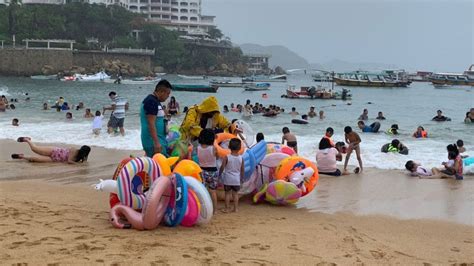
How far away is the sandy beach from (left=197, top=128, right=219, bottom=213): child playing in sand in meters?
0.46

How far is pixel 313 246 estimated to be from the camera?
5605mm

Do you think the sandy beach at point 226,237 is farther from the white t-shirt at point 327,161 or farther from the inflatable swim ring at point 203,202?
the white t-shirt at point 327,161

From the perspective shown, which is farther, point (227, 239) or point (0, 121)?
point (0, 121)

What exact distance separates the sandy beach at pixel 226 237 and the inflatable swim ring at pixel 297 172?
0.40 metres

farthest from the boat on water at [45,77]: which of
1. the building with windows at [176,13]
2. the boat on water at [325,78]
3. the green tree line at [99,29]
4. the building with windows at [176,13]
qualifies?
the building with windows at [176,13]

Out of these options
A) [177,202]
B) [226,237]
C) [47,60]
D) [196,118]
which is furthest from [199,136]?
[47,60]

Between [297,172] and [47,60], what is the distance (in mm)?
81644

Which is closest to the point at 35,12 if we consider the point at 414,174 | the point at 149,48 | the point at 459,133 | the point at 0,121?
the point at 149,48

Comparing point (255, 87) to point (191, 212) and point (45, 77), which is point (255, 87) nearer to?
point (45, 77)

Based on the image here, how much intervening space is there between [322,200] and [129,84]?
61.3 metres

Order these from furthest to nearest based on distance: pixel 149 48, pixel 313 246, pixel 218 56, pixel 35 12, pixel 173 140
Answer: pixel 218 56
pixel 149 48
pixel 35 12
pixel 173 140
pixel 313 246

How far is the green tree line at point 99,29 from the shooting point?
90.0 m

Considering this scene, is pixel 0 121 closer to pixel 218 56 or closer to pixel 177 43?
pixel 177 43

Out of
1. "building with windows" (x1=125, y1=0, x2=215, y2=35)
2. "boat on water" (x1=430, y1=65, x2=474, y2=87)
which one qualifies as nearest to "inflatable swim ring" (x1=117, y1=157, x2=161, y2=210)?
"boat on water" (x1=430, y1=65, x2=474, y2=87)
